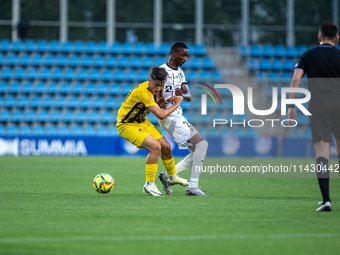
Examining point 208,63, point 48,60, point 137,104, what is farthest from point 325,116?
point 48,60

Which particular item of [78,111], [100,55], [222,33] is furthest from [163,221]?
[222,33]

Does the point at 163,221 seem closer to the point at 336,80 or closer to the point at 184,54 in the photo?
the point at 336,80

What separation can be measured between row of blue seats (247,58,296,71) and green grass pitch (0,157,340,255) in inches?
704

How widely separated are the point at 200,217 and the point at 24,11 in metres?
29.5

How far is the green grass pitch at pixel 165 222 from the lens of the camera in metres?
4.01

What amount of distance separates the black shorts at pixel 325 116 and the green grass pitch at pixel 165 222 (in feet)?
2.94

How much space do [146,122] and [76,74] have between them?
17.4 meters

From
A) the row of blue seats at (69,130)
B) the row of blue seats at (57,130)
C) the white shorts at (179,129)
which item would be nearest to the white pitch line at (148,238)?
the white shorts at (179,129)

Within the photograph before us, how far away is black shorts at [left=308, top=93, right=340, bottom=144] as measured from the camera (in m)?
5.91

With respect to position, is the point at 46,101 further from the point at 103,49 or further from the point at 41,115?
Answer: the point at 103,49

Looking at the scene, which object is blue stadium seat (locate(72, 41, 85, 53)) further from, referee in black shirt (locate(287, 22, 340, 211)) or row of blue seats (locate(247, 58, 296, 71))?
referee in black shirt (locate(287, 22, 340, 211))

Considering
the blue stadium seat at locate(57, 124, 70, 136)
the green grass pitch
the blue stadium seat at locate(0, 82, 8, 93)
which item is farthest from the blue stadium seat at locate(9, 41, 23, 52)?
the green grass pitch

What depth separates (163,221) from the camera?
517 centimetres

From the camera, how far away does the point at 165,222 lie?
201 inches
